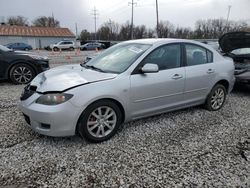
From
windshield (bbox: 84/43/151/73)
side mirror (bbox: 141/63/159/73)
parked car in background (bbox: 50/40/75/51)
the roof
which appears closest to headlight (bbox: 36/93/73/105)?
windshield (bbox: 84/43/151/73)

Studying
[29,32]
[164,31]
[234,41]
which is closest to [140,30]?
[164,31]

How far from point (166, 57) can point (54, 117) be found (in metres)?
2.18

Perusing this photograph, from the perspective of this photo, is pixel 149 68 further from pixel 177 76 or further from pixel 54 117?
pixel 54 117

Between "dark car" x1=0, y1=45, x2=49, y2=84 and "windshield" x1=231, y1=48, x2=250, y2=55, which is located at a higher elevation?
"windshield" x1=231, y1=48, x2=250, y2=55

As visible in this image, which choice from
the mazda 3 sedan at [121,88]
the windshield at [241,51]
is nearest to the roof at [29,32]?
the windshield at [241,51]

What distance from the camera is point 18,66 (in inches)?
275

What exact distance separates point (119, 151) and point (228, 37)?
582 cm

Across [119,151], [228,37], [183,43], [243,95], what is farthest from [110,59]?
Answer: [228,37]

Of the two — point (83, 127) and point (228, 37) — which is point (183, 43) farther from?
point (228, 37)

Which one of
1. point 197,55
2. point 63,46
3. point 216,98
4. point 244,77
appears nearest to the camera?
point 197,55

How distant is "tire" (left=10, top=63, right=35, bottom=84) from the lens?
22.9 ft

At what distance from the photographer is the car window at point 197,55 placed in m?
4.38

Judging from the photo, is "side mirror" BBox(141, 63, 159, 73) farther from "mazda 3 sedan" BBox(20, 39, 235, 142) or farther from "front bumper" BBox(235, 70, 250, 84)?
"front bumper" BBox(235, 70, 250, 84)

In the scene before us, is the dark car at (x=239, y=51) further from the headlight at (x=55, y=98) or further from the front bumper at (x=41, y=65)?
the front bumper at (x=41, y=65)
